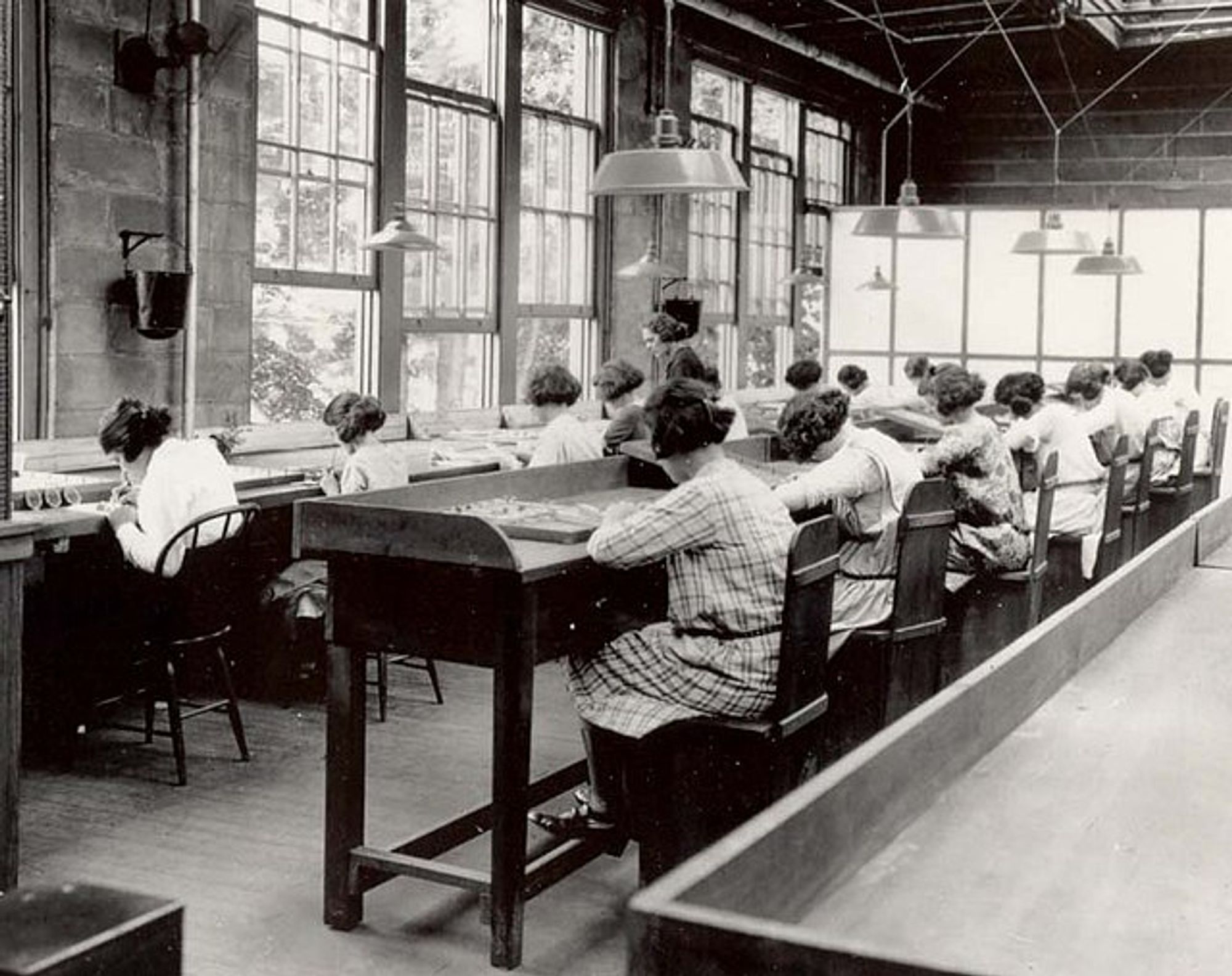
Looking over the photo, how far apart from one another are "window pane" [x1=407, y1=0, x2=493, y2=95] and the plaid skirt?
5.18 metres

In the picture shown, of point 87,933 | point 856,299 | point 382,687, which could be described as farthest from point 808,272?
point 87,933

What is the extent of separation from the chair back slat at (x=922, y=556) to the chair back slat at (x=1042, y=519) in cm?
100

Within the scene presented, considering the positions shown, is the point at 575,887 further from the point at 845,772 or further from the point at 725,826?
the point at 845,772

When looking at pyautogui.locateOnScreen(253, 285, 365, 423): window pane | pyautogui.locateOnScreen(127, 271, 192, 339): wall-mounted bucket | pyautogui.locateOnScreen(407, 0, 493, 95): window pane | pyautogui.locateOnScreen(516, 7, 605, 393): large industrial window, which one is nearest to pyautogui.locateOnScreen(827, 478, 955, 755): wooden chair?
pyautogui.locateOnScreen(127, 271, 192, 339): wall-mounted bucket

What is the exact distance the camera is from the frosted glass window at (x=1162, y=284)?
12.0 metres

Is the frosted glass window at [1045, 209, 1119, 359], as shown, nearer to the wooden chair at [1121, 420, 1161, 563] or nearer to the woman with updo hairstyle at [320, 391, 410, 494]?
the wooden chair at [1121, 420, 1161, 563]

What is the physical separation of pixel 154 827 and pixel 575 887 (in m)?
1.13

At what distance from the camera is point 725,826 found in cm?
330

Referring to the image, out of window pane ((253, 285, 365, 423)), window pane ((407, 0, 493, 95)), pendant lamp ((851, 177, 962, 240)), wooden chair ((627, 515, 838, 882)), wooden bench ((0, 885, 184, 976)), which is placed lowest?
wooden chair ((627, 515, 838, 882))

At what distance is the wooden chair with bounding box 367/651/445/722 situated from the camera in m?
5.04

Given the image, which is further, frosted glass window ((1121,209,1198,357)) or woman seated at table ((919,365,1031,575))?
frosted glass window ((1121,209,1198,357))

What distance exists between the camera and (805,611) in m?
3.22

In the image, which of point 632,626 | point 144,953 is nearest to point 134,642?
→ point 632,626

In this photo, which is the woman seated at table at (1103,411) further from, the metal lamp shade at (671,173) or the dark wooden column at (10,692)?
the dark wooden column at (10,692)
